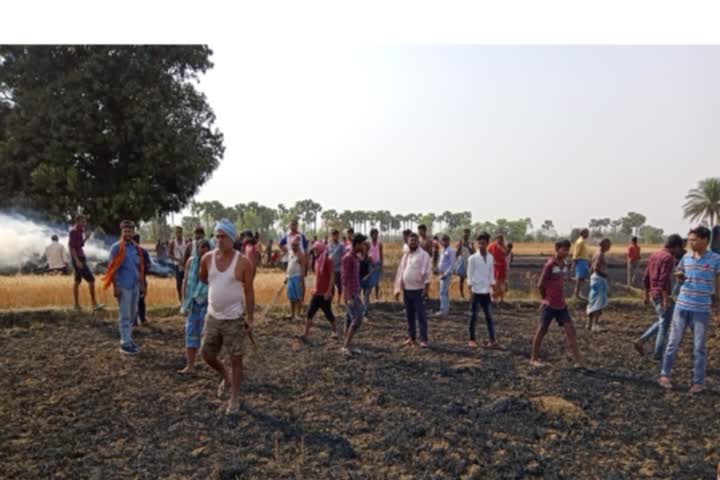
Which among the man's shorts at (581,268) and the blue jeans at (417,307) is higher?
the man's shorts at (581,268)

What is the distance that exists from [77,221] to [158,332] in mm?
2534

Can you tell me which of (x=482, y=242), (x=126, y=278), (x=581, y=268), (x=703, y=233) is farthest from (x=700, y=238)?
(x=126, y=278)

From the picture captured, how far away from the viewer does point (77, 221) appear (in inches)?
404

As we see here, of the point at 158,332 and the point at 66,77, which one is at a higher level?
the point at 66,77

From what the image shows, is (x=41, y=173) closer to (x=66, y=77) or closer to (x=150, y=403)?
(x=66, y=77)

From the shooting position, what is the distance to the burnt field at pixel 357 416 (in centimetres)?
455

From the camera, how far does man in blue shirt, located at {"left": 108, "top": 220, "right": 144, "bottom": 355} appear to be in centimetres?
795

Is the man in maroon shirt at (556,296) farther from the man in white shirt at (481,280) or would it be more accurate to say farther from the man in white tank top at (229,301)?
the man in white tank top at (229,301)

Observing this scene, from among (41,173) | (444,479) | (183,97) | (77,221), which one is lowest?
(444,479)

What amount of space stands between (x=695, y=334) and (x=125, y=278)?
737cm

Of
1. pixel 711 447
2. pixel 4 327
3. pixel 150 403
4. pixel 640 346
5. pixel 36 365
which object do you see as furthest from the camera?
pixel 4 327

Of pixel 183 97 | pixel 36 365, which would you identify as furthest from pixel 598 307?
pixel 183 97

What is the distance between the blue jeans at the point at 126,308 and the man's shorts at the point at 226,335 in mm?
2873

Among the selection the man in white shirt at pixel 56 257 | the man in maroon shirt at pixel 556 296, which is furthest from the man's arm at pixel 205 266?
the man in white shirt at pixel 56 257
